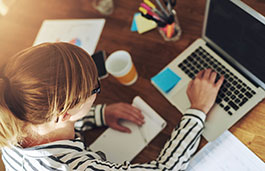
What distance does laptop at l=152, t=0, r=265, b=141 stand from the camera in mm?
783

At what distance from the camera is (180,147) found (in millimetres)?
847

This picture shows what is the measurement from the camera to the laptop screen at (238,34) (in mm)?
765

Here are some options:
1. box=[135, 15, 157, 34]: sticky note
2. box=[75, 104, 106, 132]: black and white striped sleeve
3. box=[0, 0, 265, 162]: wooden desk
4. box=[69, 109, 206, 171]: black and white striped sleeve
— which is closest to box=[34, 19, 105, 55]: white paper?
box=[0, 0, 265, 162]: wooden desk

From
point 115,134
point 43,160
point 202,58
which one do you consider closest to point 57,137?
point 43,160

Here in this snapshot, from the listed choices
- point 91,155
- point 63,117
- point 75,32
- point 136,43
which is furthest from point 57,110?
point 75,32

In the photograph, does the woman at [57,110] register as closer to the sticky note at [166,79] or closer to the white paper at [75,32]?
the sticky note at [166,79]

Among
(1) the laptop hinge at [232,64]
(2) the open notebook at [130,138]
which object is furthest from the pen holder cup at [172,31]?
(2) the open notebook at [130,138]

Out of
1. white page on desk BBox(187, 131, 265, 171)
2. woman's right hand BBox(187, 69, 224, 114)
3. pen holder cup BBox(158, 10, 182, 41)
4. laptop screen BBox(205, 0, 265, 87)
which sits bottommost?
Result: white page on desk BBox(187, 131, 265, 171)

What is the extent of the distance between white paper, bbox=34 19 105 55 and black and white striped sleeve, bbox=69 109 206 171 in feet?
1.71

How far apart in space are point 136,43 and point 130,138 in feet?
1.29

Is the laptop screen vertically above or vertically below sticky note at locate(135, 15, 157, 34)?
below

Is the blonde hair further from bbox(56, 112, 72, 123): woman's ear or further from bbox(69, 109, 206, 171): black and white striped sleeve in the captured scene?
bbox(69, 109, 206, 171): black and white striped sleeve

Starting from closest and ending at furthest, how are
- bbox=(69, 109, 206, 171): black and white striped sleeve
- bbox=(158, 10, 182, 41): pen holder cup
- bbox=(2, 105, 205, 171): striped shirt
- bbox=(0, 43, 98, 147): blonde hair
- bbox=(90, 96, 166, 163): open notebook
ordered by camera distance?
bbox=(0, 43, 98, 147): blonde hair → bbox=(2, 105, 205, 171): striped shirt → bbox=(69, 109, 206, 171): black and white striped sleeve → bbox=(90, 96, 166, 163): open notebook → bbox=(158, 10, 182, 41): pen holder cup

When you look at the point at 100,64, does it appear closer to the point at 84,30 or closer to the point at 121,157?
the point at 84,30
